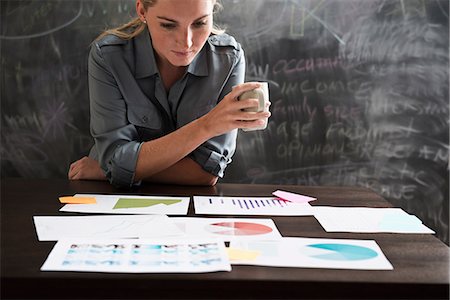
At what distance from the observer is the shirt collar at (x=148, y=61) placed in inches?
74.9

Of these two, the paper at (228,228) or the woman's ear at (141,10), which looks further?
the woman's ear at (141,10)

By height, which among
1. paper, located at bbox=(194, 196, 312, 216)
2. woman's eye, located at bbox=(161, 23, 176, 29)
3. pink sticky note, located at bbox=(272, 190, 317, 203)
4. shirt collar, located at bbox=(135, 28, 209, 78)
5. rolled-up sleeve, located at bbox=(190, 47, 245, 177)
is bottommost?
pink sticky note, located at bbox=(272, 190, 317, 203)

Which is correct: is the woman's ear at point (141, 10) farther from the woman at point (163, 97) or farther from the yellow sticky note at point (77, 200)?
the yellow sticky note at point (77, 200)

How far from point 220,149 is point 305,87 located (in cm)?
65

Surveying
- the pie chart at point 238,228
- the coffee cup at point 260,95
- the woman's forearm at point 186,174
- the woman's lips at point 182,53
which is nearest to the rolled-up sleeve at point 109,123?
the woman's forearm at point 186,174

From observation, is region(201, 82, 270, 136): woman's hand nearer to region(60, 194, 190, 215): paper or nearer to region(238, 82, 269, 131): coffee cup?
region(238, 82, 269, 131): coffee cup

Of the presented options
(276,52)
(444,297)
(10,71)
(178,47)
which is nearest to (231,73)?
(178,47)

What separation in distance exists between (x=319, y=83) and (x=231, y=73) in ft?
1.84

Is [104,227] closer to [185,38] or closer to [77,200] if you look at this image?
[77,200]

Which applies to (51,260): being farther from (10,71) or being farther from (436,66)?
(436,66)

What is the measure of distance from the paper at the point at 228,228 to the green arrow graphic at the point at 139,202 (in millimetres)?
169

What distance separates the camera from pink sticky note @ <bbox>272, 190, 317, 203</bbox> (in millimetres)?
1650

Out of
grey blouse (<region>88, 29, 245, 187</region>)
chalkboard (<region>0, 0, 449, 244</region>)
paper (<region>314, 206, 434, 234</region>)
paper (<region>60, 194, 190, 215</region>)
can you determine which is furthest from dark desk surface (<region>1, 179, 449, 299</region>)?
chalkboard (<region>0, 0, 449, 244</region>)

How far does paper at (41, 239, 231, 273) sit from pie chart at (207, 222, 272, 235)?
0.09 metres
